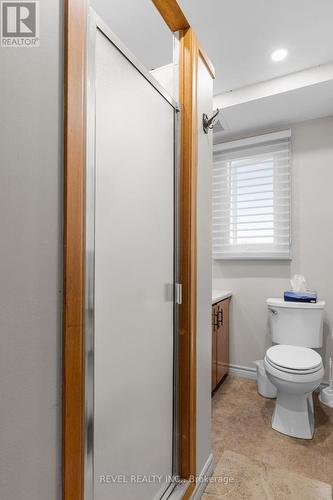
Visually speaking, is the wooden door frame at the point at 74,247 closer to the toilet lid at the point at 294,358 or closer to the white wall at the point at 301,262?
the toilet lid at the point at 294,358

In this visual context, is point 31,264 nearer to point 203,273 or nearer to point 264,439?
point 203,273

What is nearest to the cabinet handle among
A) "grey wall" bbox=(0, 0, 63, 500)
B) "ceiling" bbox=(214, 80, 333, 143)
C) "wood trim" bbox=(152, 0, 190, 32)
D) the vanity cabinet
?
the vanity cabinet

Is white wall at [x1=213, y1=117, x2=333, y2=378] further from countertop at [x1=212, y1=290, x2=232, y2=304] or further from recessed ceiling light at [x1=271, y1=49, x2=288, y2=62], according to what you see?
recessed ceiling light at [x1=271, y1=49, x2=288, y2=62]

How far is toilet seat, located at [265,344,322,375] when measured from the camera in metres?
1.83

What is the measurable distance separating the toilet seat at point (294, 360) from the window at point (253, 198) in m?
0.88

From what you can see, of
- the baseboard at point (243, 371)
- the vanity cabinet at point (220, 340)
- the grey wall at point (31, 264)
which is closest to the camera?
the grey wall at point (31, 264)

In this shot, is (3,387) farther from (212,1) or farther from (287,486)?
(212,1)

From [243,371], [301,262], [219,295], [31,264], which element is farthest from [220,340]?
[31,264]

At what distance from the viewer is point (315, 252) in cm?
254

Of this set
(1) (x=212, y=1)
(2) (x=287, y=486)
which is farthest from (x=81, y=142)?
(2) (x=287, y=486)

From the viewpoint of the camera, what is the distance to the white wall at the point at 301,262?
2484 mm

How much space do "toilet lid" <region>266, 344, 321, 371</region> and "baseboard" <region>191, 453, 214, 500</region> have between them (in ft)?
2.44

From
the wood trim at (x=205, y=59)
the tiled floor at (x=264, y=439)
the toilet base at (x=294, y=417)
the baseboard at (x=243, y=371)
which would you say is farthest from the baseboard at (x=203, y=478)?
the wood trim at (x=205, y=59)

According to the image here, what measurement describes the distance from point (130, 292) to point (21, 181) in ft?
1.81
